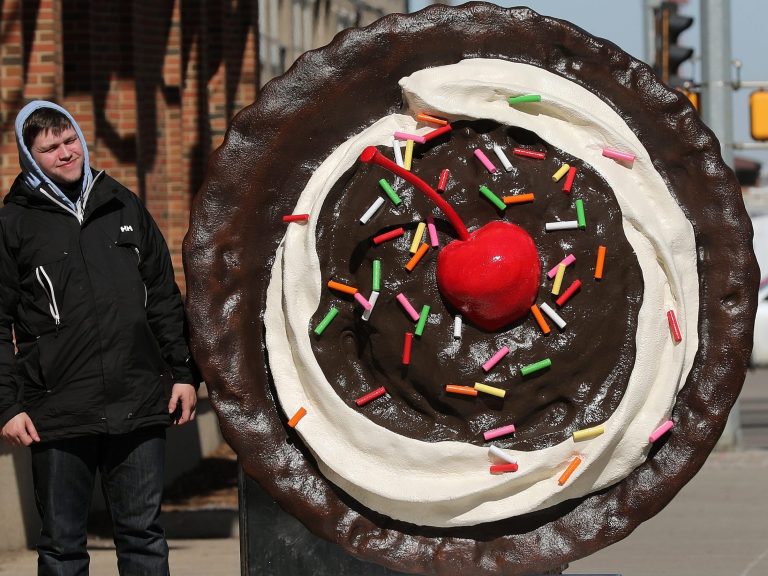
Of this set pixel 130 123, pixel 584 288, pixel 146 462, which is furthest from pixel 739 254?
pixel 130 123

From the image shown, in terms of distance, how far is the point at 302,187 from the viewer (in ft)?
13.6

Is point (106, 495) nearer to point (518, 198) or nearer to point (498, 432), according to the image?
point (498, 432)

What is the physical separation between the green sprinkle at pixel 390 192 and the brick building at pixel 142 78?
5034 mm

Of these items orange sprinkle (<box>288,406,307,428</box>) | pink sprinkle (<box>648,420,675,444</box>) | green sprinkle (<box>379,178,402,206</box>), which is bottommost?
pink sprinkle (<box>648,420,675,444</box>)

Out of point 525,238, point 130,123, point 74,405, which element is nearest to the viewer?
point 525,238

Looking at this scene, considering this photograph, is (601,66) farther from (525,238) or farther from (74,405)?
(74,405)

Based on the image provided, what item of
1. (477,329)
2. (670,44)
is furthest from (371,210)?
(670,44)

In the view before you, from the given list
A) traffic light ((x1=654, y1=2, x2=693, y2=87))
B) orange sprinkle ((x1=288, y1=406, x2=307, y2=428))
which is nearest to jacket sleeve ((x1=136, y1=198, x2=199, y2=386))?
orange sprinkle ((x1=288, y1=406, x2=307, y2=428))

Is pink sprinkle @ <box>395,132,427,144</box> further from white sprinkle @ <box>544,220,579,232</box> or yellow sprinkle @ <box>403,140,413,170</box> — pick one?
white sprinkle @ <box>544,220,579,232</box>

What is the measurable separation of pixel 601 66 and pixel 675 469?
1.08m

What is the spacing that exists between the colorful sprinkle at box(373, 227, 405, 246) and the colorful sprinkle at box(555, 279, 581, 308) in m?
0.44

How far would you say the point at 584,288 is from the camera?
12.9 feet

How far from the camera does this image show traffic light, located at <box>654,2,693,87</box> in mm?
13570

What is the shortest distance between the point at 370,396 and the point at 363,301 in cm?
25
